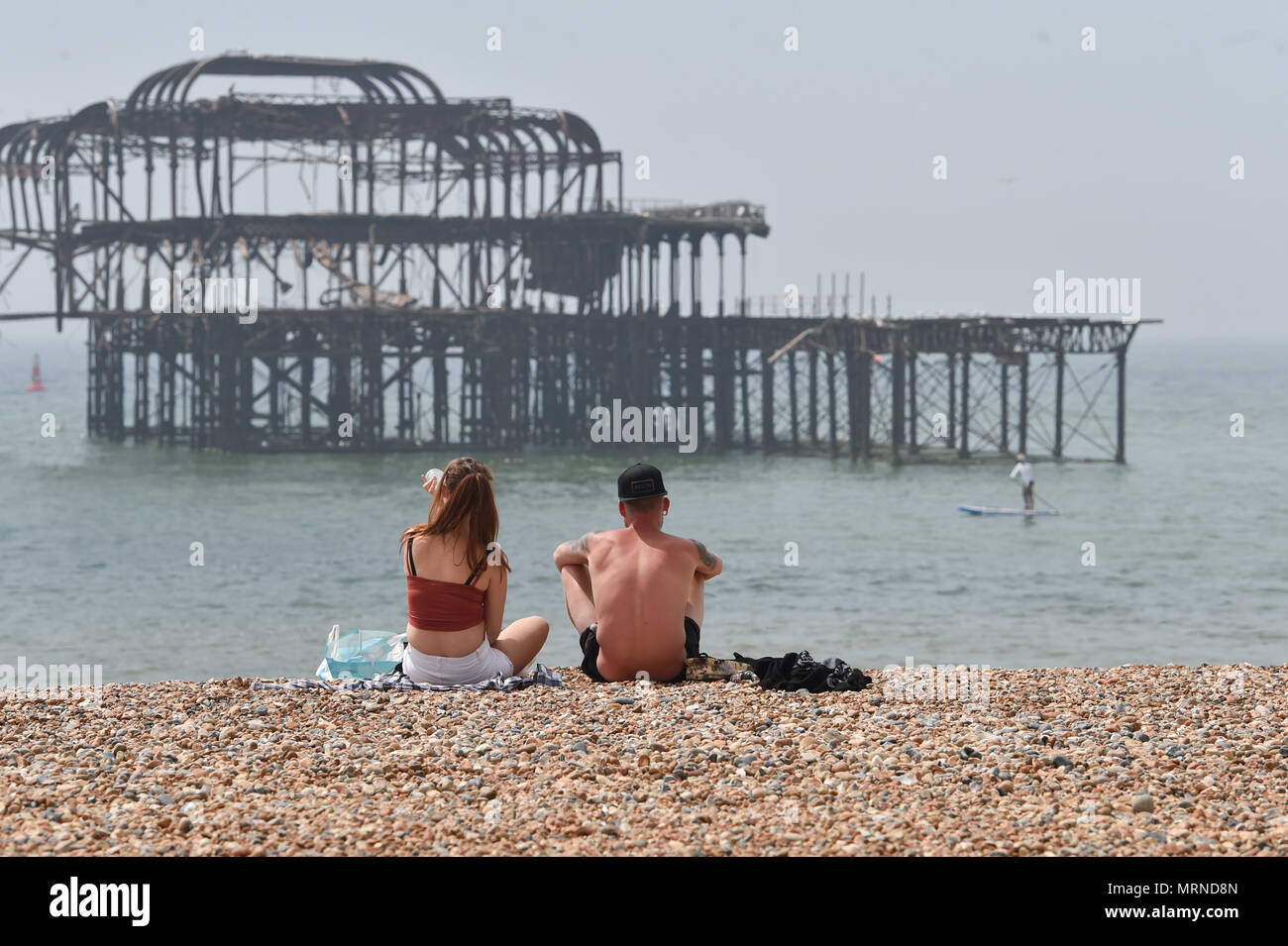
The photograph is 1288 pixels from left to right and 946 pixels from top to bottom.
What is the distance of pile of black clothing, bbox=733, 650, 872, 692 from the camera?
7.88 m

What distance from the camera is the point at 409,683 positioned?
7.92 metres

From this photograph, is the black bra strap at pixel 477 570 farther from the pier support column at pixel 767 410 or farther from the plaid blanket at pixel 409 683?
the pier support column at pixel 767 410

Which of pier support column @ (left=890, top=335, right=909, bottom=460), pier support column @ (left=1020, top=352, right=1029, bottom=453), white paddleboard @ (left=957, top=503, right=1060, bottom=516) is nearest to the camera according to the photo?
white paddleboard @ (left=957, top=503, right=1060, bottom=516)

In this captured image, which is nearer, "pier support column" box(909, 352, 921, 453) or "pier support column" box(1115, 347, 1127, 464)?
"pier support column" box(1115, 347, 1127, 464)

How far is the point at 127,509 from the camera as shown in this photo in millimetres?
35344

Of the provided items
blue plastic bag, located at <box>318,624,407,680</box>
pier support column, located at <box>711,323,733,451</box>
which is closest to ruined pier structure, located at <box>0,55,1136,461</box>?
pier support column, located at <box>711,323,733,451</box>

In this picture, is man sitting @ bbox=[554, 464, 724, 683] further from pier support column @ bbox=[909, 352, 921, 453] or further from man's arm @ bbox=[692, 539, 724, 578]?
pier support column @ bbox=[909, 352, 921, 453]

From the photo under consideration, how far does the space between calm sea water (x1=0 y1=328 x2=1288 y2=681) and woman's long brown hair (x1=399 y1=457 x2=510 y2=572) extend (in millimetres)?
7153

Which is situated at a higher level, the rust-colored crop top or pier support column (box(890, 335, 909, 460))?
pier support column (box(890, 335, 909, 460))

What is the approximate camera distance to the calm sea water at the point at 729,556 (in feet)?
56.5

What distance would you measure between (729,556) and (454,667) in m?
19.4

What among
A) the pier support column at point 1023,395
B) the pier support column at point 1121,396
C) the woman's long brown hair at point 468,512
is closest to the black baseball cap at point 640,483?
the woman's long brown hair at point 468,512
